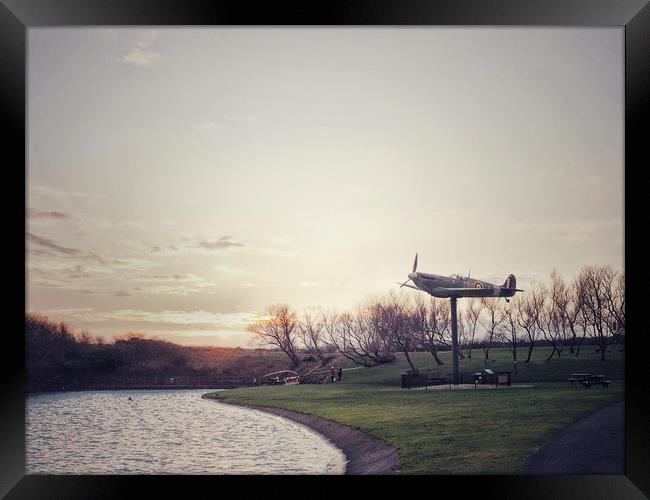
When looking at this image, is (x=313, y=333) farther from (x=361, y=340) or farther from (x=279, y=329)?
(x=279, y=329)

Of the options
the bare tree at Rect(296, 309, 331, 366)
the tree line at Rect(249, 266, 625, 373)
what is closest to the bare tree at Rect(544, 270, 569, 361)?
the tree line at Rect(249, 266, 625, 373)

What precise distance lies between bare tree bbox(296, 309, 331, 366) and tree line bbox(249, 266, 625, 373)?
39 millimetres

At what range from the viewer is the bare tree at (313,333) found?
26.1 metres

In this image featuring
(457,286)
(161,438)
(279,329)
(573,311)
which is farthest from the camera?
(279,329)

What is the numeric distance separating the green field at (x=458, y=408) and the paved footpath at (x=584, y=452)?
428 millimetres

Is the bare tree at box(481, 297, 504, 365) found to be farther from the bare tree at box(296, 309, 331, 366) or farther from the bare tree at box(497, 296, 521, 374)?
the bare tree at box(296, 309, 331, 366)

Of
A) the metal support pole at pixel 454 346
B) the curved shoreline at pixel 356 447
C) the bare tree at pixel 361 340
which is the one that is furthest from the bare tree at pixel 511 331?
the curved shoreline at pixel 356 447

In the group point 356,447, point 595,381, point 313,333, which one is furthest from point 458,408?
point 313,333

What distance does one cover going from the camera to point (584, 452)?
53.5 feet

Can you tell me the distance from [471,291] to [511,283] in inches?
56.1

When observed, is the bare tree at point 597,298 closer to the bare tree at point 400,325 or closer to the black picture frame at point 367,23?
the bare tree at point 400,325

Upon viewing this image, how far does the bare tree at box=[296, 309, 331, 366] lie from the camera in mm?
26078

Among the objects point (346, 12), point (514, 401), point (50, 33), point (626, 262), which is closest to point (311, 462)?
point (514, 401)

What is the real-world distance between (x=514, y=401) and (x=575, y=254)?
488 cm
